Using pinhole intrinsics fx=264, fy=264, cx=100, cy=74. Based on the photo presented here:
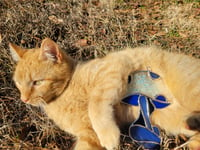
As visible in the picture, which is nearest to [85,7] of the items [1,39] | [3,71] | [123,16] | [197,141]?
[123,16]

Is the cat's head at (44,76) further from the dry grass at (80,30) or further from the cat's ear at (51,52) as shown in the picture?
the dry grass at (80,30)

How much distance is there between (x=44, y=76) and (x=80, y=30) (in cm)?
154

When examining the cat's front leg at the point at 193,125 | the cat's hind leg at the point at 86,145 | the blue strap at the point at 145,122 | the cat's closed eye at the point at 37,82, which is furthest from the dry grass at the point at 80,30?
the cat's front leg at the point at 193,125

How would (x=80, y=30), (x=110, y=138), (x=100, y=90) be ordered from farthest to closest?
(x=80, y=30) < (x=100, y=90) < (x=110, y=138)

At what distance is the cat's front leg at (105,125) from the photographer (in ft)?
6.78

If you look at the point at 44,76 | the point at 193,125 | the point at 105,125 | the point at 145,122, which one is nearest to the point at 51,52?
the point at 44,76

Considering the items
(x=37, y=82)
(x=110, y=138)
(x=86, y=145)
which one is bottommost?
(x=86, y=145)

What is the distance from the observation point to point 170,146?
2291mm

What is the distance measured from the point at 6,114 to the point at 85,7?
2341mm

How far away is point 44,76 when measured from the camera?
2418 mm

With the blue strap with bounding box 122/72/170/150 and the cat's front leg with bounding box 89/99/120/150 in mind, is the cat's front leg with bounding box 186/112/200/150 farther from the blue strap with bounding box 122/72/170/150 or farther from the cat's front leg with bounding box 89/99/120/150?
the cat's front leg with bounding box 89/99/120/150

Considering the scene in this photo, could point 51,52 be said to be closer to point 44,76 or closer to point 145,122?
point 44,76

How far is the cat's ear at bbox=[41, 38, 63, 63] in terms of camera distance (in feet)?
7.69

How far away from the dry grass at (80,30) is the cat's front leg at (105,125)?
0.56 m
